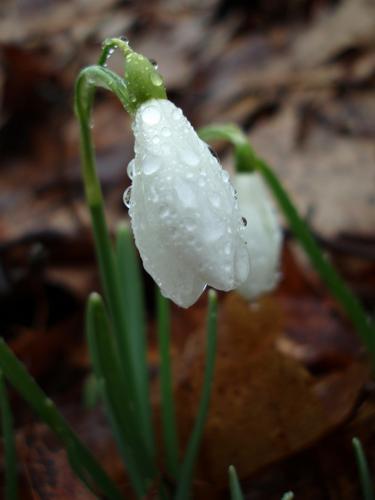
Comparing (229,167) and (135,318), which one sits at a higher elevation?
(229,167)

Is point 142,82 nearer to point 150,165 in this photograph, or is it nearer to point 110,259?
point 150,165

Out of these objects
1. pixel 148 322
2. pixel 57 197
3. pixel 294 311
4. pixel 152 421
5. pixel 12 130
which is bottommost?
pixel 152 421

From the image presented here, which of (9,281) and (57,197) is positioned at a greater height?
(57,197)

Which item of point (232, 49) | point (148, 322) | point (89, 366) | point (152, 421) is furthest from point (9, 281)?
point (232, 49)

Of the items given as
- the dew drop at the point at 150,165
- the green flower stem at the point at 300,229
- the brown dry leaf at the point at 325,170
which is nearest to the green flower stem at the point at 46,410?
the dew drop at the point at 150,165

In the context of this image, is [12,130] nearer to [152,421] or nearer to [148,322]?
[148,322]

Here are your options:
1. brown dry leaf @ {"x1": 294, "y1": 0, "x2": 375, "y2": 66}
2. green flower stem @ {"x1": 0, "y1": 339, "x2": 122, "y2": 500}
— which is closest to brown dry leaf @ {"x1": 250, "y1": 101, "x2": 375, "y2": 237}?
brown dry leaf @ {"x1": 294, "y1": 0, "x2": 375, "y2": 66}

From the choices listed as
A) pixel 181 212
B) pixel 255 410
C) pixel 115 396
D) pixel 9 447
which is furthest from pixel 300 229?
pixel 9 447
